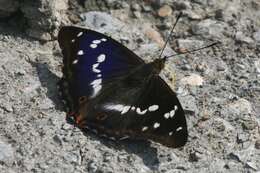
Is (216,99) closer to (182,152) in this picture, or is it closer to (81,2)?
(182,152)

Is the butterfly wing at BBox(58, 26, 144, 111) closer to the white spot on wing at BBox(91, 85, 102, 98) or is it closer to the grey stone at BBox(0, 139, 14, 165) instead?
the white spot on wing at BBox(91, 85, 102, 98)

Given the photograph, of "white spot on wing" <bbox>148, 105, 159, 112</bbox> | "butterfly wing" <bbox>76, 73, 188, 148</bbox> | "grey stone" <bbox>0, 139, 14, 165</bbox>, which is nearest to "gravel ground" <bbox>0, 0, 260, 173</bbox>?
"grey stone" <bbox>0, 139, 14, 165</bbox>

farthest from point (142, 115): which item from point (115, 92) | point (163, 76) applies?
point (163, 76)

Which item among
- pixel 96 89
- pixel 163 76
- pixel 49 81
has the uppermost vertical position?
pixel 96 89

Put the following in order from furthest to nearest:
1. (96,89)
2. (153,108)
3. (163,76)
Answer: (163,76) → (96,89) → (153,108)

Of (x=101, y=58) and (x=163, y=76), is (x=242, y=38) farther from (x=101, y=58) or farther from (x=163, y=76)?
(x=101, y=58)

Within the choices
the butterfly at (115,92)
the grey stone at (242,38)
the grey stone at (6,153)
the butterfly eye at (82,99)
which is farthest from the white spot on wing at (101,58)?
the grey stone at (242,38)
